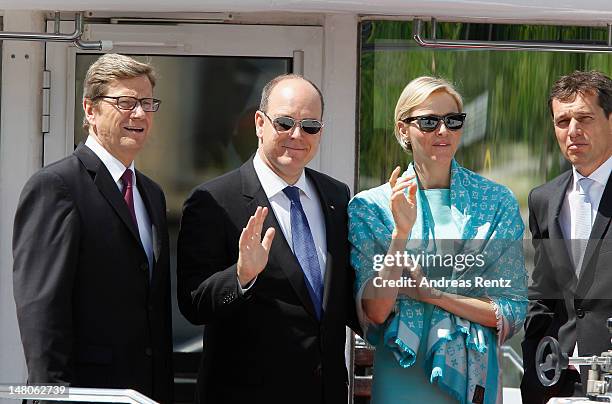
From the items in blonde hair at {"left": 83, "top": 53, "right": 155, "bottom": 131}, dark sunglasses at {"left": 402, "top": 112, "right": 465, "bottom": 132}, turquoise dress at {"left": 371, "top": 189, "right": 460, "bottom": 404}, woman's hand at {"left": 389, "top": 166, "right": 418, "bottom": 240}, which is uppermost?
blonde hair at {"left": 83, "top": 53, "right": 155, "bottom": 131}

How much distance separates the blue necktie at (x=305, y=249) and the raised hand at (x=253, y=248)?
0.74 feet

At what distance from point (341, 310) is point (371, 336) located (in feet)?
0.50

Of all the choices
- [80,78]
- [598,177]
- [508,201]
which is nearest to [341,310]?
[508,201]

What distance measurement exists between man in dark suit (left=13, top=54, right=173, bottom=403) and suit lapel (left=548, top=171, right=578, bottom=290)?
49.0 inches

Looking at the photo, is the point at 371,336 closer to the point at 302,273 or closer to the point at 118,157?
the point at 302,273

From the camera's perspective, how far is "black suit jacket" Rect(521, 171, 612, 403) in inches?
136

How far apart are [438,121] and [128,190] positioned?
3.24 ft

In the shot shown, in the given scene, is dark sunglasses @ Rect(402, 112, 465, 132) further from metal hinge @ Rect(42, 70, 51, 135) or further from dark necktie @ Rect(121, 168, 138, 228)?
metal hinge @ Rect(42, 70, 51, 135)

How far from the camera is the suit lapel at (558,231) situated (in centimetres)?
351

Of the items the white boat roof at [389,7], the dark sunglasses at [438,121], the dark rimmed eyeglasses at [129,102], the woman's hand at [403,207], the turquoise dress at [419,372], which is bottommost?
the turquoise dress at [419,372]

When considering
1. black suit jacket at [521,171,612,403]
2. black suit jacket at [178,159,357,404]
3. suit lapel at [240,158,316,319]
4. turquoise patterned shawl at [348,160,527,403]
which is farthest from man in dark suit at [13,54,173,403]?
black suit jacket at [521,171,612,403]

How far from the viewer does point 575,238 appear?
11.5 feet

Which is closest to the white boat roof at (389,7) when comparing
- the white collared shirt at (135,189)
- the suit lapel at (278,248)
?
the white collared shirt at (135,189)

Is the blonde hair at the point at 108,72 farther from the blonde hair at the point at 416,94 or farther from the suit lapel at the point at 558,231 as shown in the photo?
the suit lapel at the point at 558,231
